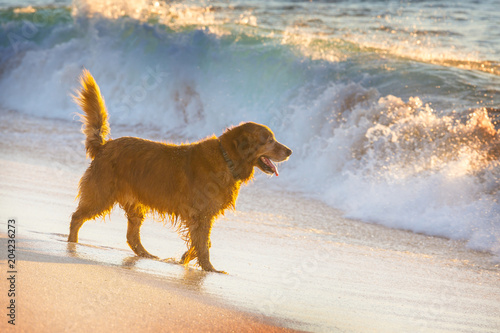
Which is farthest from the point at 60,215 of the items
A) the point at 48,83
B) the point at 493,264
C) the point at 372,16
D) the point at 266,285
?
the point at 372,16

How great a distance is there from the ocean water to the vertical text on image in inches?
162

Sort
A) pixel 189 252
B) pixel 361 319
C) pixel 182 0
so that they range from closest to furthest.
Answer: pixel 361 319 < pixel 189 252 < pixel 182 0

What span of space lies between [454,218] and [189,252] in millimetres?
4095

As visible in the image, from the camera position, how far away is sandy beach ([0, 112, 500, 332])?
3717 mm

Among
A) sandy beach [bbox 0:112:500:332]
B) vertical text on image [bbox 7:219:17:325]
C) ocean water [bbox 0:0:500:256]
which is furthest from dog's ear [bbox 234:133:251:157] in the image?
ocean water [bbox 0:0:500:256]

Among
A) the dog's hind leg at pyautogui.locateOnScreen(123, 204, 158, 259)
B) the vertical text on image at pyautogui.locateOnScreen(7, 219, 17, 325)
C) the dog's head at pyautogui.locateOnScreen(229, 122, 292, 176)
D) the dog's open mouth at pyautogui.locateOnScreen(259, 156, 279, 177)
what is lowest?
the dog's hind leg at pyautogui.locateOnScreen(123, 204, 158, 259)

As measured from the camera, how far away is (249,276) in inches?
211

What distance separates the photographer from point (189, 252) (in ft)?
18.8

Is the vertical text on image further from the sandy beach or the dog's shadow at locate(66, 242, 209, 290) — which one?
the dog's shadow at locate(66, 242, 209, 290)

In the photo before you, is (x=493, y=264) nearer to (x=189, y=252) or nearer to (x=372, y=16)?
(x=189, y=252)

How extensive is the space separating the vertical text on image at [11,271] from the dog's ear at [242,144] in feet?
6.57

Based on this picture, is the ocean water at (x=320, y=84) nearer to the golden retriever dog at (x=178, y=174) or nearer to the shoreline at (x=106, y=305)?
the golden retriever dog at (x=178, y=174)

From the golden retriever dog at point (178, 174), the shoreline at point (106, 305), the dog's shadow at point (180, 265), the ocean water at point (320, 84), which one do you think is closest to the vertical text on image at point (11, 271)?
the shoreline at point (106, 305)

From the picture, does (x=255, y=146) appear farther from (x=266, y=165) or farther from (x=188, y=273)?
(x=188, y=273)
